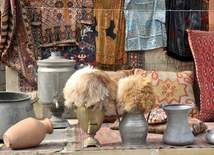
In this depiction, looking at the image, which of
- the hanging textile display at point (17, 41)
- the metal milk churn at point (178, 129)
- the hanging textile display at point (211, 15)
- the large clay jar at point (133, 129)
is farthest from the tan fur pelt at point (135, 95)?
the hanging textile display at point (211, 15)

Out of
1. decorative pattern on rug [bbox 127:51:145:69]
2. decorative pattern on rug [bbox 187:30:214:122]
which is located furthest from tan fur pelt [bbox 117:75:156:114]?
decorative pattern on rug [bbox 127:51:145:69]

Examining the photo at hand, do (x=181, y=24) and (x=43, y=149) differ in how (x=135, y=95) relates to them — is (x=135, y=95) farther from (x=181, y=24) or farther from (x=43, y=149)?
(x=181, y=24)

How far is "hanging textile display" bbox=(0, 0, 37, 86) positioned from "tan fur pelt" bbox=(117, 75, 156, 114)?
1.69m

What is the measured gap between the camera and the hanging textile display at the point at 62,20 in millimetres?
3468

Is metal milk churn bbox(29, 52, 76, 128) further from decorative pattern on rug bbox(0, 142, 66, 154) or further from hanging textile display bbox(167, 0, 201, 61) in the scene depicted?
hanging textile display bbox(167, 0, 201, 61)

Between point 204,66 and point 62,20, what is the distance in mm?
1840

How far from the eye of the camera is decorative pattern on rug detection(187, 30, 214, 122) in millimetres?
3242

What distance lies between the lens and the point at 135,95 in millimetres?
2100

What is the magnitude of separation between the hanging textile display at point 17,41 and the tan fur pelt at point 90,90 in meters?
1.50

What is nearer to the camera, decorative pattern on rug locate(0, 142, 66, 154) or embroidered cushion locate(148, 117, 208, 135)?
decorative pattern on rug locate(0, 142, 66, 154)

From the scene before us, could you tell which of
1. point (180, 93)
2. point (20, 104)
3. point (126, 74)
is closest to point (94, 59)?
point (126, 74)

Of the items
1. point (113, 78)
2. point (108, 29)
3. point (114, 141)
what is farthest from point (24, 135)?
point (108, 29)

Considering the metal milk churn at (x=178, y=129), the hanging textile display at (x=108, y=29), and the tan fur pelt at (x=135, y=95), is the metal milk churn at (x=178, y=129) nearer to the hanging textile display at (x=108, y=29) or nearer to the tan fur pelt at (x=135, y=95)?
the tan fur pelt at (x=135, y=95)

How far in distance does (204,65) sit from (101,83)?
1769 millimetres
